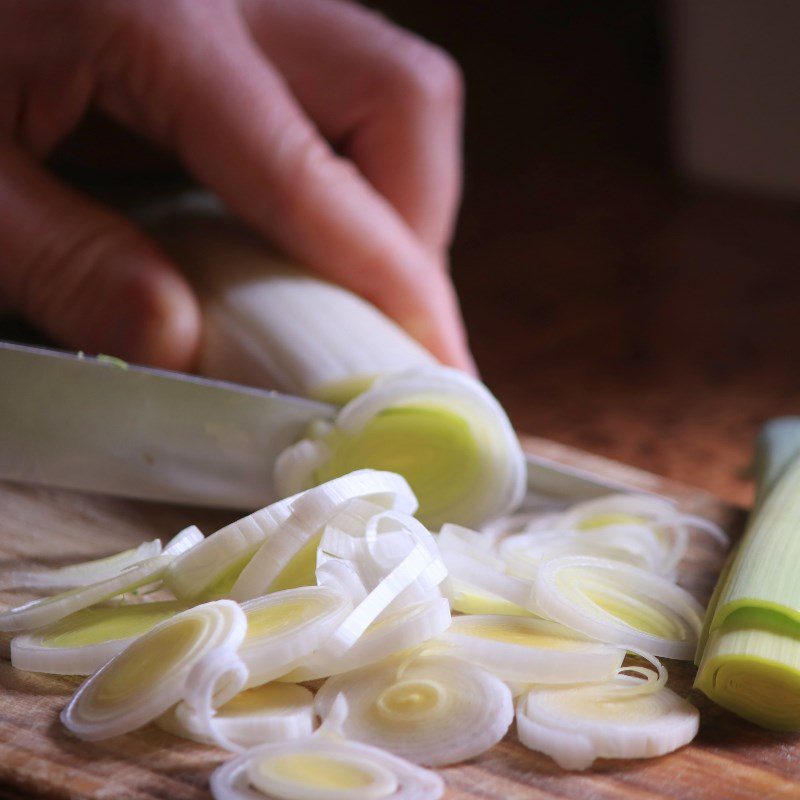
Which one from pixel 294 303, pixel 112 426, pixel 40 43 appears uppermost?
pixel 40 43

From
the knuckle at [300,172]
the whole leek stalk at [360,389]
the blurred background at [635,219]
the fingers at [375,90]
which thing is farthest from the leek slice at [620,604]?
the fingers at [375,90]

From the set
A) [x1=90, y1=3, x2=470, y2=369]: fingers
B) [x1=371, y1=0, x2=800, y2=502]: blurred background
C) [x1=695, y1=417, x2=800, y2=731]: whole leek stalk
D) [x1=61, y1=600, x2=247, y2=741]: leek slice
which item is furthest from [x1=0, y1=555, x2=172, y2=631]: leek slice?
[x1=371, y1=0, x2=800, y2=502]: blurred background

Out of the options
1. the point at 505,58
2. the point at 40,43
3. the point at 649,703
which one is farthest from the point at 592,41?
the point at 649,703

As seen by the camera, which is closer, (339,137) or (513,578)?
(513,578)

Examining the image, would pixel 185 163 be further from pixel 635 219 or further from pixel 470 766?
pixel 635 219

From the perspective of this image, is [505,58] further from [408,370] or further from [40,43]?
[408,370]

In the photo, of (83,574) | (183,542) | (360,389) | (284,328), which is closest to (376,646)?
(183,542)
